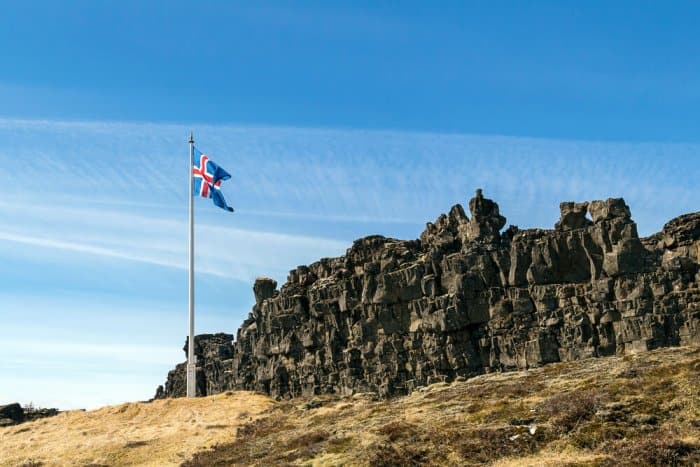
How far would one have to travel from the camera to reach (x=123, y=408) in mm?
78562

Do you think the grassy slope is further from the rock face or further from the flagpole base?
the flagpole base

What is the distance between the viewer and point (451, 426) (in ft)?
147

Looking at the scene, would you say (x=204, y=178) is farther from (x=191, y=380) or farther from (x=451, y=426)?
(x=451, y=426)

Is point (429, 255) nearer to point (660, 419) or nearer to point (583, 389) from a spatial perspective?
point (583, 389)

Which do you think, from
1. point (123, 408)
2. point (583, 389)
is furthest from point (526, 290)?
point (123, 408)

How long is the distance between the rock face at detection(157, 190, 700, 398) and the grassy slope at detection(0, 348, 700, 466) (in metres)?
2.79

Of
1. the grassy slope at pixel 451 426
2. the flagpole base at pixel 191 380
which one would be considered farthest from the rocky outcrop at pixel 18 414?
the flagpole base at pixel 191 380

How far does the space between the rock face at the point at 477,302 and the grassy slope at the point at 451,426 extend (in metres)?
2.79

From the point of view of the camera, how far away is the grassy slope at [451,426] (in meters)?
37.8

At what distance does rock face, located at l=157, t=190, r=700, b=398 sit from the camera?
5678 cm

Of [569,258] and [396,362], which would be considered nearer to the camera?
[569,258]

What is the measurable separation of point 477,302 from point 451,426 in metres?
20.3

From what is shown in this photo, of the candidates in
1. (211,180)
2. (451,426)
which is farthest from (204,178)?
(451,426)

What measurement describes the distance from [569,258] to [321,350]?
24.7m
